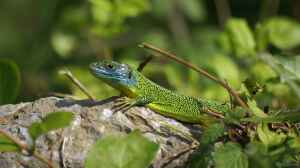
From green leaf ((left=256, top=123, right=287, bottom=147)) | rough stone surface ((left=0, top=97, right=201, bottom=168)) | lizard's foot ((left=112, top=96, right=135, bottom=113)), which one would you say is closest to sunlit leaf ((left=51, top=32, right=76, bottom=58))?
lizard's foot ((left=112, top=96, right=135, bottom=113))

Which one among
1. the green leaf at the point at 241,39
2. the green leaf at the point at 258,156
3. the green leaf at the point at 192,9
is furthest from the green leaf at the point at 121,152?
the green leaf at the point at 192,9

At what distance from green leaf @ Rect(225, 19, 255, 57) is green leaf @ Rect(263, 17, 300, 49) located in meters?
0.24

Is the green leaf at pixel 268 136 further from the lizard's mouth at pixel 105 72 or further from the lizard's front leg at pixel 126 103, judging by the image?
the lizard's mouth at pixel 105 72

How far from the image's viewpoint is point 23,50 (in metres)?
9.71

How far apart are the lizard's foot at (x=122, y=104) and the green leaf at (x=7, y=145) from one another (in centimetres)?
98

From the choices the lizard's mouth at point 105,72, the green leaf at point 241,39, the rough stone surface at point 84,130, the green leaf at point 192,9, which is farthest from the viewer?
the green leaf at point 192,9

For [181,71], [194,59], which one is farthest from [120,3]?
[194,59]

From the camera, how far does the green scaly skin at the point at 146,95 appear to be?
13.9ft

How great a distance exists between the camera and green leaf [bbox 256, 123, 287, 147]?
3102 millimetres

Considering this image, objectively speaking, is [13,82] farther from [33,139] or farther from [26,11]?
[26,11]

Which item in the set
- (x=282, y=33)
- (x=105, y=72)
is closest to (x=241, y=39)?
(x=282, y=33)

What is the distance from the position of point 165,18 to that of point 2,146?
18.9 ft

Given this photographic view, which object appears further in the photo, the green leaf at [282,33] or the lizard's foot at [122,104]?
the green leaf at [282,33]

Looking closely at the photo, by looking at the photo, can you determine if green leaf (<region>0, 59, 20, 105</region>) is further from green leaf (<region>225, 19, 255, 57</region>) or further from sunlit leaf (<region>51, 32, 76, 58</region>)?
sunlit leaf (<region>51, 32, 76, 58</region>)
